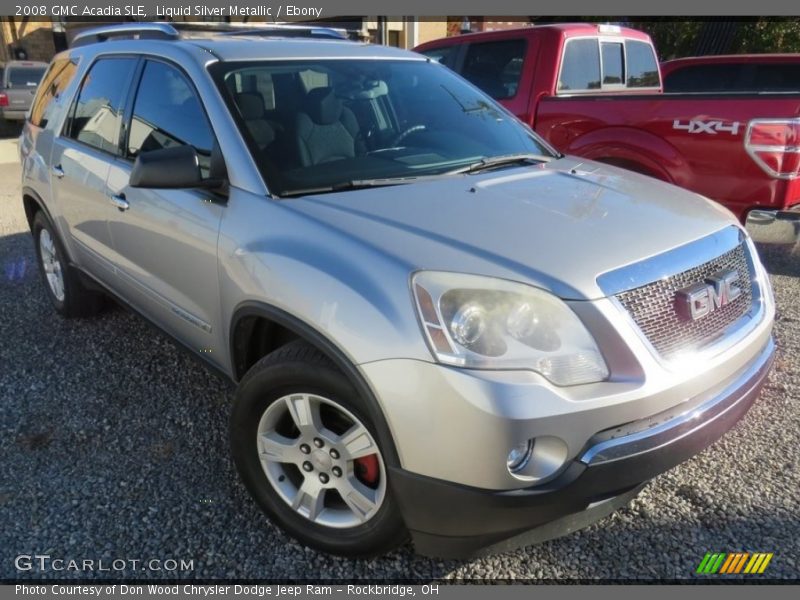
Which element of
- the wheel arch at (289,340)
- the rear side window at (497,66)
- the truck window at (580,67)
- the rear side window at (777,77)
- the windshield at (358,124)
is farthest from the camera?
the rear side window at (777,77)

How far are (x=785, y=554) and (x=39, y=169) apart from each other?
466cm

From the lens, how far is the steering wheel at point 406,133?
118 inches

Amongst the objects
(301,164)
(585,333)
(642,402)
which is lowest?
A: (642,402)

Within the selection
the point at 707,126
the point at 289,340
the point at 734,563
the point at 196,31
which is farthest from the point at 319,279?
the point at 707,126

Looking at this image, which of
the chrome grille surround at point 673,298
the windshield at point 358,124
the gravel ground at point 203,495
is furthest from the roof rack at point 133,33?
the chrome grille surround at point 673,298

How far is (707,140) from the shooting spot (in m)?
4.75

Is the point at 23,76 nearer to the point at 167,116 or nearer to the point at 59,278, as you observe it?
the point at 59,278

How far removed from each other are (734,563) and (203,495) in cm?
212

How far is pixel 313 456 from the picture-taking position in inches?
94.6

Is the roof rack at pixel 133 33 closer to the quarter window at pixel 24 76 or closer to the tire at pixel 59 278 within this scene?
the tire at pixel 59 278

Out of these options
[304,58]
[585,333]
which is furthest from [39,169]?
[585,333]

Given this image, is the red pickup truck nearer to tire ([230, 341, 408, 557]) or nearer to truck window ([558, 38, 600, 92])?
truck window ([558, 38, 600, 92])

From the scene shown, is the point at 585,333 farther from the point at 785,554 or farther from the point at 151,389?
the point at 151,389

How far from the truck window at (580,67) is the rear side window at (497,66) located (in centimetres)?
39
